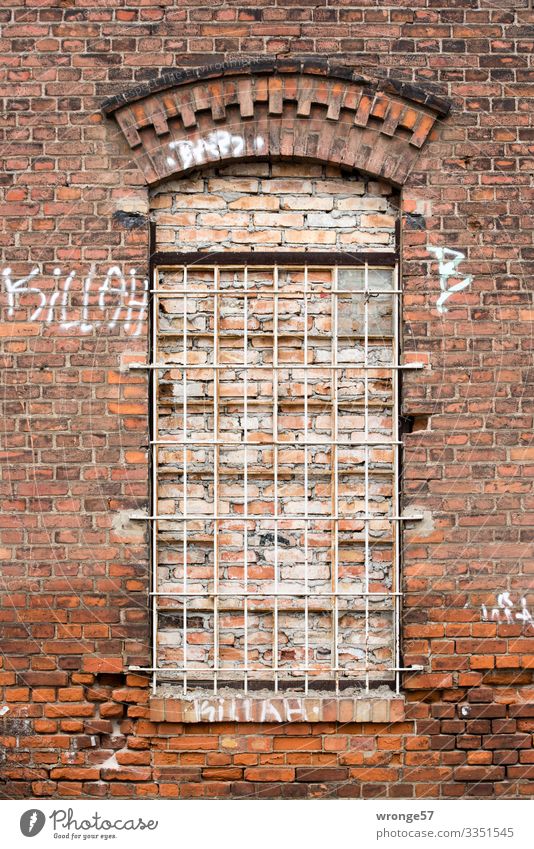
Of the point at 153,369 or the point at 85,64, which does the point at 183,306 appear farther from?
the point at 85,64

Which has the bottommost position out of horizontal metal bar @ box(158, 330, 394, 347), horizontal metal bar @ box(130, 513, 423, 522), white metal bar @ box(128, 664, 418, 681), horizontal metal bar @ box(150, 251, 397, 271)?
white metal bar @ box(128, 664, 418, 681)

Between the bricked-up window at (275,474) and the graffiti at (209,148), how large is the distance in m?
0.53

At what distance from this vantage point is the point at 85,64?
17.5 ft

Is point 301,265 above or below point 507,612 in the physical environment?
above

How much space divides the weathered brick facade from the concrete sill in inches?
1.0

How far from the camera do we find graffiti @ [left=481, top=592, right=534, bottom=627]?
17.0 ft

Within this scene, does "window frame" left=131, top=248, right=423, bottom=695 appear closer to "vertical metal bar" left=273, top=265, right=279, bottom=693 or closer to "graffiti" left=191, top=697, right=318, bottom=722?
"vertical metal bar" left=273, top=265, right=279, bottom=693

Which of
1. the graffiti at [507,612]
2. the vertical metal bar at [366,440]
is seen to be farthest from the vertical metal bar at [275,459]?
the graffiti at [507,612]

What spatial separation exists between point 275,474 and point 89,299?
1.31 meters

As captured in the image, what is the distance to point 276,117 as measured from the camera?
17.4 feet

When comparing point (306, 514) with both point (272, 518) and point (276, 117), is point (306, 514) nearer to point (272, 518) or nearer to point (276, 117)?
point (272, 518)

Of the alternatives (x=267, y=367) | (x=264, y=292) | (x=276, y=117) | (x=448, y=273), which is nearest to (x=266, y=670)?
(x=267, y=367)

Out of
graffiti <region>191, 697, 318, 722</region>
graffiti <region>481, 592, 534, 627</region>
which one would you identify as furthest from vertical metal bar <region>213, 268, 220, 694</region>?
graffiti <region>481, 592, 534, 627</region>

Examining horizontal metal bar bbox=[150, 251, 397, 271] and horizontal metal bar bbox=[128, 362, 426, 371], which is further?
horizontal metal bar bbox=[150, 251, 397, 271]
